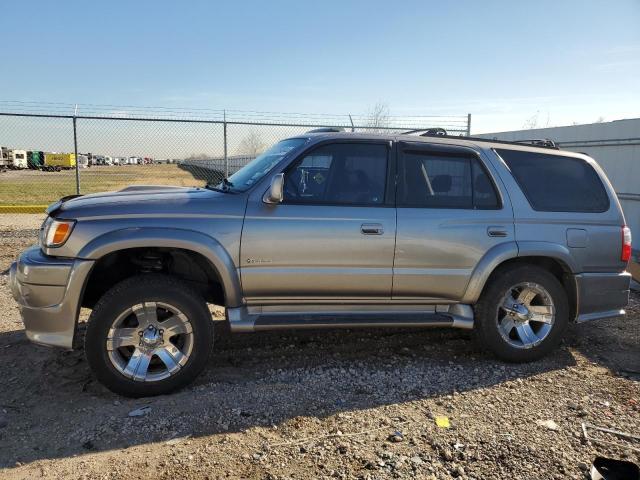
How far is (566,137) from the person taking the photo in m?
10.6

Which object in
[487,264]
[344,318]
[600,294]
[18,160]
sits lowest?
[344,318]

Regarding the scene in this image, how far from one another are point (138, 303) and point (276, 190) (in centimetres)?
128

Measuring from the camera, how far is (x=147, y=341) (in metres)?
3.47

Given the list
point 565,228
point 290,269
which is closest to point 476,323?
point 565,228

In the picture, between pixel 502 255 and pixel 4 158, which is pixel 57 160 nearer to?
pixel 4 158

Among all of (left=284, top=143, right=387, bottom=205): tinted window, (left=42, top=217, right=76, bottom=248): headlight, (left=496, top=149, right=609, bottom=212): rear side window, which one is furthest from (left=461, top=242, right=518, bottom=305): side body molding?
(left=42, top=217, right=76, bottom=248): headlight

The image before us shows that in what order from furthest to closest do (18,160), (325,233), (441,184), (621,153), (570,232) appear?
1. (18,160)
2. (621,153)
3. (570,232)
4. (441,184)
5. (325,233)

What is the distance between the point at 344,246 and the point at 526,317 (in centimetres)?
181

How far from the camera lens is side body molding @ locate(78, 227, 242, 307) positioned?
3342mm

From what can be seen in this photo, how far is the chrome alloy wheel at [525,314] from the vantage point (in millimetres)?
4152

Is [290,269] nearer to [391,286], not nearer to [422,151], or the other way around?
[391,286]

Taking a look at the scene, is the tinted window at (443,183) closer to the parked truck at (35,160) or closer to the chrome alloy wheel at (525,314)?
the chrome alloy wheel at (525,314)

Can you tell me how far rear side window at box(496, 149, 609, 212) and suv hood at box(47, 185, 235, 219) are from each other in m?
2.62

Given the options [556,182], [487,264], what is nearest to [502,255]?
[487,264]
